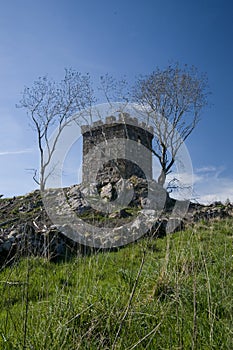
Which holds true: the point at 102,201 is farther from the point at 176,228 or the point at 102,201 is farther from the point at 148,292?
the point at 148,292

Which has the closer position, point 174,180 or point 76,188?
point 76,188

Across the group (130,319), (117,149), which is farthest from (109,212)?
(117,149)

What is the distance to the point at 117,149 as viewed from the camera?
23.4m

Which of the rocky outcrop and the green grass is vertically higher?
the rocky outcrop

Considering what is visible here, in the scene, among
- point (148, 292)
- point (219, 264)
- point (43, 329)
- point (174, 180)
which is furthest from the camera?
point (174, 180)

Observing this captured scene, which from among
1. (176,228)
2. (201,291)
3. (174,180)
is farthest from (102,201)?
(201,291)

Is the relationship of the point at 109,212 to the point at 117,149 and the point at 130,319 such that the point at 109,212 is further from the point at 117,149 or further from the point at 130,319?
the point at 117,149

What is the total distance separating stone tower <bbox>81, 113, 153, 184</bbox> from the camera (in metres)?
22.7

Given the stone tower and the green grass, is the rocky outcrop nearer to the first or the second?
the green grass

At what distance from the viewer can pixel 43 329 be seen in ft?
7.39

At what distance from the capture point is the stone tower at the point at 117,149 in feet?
74.5

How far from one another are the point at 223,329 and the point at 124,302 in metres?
0.86

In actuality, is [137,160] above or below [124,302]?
above

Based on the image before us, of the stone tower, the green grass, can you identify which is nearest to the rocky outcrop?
the green grass
